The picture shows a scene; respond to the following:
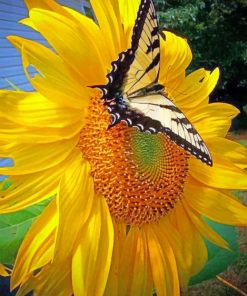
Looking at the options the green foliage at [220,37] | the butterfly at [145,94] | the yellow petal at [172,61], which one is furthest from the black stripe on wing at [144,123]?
the green foliage at [220,37]

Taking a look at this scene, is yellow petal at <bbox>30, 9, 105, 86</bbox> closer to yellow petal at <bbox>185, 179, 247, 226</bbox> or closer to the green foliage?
yellow petal at <bbox>185, 179, 247, 226</bbox>

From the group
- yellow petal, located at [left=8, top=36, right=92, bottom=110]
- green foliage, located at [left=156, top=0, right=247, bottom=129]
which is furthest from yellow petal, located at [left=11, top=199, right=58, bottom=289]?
green foliage, located at [left=156, top=0, right=247, bottom=129]

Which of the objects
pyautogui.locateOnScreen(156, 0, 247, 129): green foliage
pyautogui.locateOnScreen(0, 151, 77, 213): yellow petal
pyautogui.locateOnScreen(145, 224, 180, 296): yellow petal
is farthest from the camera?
pyautogui.locateOnScreen(156, 0, 247, 129): green foliage

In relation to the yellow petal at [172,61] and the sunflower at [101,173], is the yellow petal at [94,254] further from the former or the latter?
the yellow petal at [172,61]

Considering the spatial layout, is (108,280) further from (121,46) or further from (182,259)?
(121,46)

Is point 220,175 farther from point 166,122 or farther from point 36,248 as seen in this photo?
point 36,248
